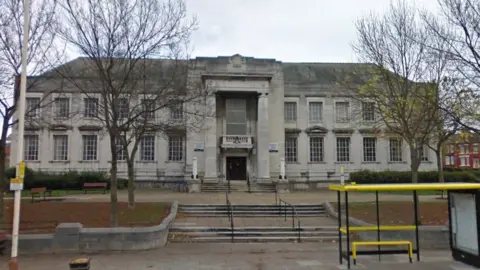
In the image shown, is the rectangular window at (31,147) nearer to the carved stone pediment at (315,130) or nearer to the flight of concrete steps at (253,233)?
the carved stone pediment at (315,130)

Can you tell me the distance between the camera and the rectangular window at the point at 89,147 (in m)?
39.3

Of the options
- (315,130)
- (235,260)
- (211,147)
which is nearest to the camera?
(235,260)

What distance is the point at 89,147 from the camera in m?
39.5

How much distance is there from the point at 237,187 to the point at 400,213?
17.0 metres

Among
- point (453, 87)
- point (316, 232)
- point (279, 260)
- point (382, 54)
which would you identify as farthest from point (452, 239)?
point (382, 54)

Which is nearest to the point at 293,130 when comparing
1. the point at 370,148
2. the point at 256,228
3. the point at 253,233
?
the point at 370,148

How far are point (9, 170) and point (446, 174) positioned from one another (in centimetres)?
4074

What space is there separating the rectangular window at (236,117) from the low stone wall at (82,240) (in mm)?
24637

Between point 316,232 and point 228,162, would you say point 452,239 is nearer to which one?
point 316,232

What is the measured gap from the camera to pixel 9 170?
1430 inches

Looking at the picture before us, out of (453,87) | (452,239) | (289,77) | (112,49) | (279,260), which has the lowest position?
(279,260)

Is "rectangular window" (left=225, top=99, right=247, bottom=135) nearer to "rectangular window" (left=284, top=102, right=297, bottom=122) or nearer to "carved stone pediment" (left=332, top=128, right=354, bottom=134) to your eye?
"rectangular window" (left=284, top=102, right=297, bottom=122)

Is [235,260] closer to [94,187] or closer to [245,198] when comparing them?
[245,198]

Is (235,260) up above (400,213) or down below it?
below
